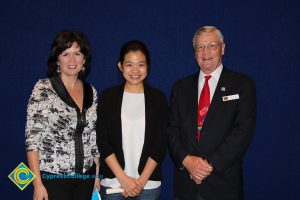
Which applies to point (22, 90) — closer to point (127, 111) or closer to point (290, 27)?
point (127, 111)

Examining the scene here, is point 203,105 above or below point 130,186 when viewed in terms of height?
above

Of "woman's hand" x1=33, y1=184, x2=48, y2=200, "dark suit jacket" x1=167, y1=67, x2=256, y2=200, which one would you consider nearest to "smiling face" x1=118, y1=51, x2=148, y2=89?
"dark suit jacket" x1=167, y1=67, x2=256, y2=200

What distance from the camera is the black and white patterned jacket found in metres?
1.86

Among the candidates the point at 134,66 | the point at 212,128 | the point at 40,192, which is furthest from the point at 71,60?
the point at 212,128

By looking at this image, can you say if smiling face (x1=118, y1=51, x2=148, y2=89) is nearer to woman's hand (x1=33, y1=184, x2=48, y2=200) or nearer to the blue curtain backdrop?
the blue curtain backdrop

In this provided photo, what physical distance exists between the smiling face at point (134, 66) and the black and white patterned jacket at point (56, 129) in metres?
0.43

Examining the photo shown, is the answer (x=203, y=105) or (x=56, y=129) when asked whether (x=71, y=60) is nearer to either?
(x=56, y=129)

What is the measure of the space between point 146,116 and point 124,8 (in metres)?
1.23

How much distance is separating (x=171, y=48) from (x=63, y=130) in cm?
→ 140

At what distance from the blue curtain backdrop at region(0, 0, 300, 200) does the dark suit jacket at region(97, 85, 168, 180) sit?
2.43ft

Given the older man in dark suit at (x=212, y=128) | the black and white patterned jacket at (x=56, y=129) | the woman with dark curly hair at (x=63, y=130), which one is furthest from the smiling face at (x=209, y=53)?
the black and white patterned jacket at (x=56, y=129)

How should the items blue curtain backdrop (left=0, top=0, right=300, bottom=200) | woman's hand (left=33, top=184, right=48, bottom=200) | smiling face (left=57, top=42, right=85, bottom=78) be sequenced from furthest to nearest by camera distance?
blue curtain backdrop (left=0, top=0, right=300, bottom=200) → smiling face (left=57, top=42, right=85, bottom=78) → woman's hand (left=33, top=184, right=48, bottom=200)

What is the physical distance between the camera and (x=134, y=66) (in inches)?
83.4

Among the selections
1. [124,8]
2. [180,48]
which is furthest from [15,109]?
[180,48]
